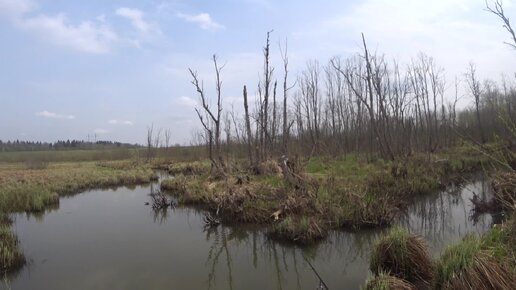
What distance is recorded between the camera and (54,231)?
41.6ft

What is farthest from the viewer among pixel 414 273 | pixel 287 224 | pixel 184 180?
pixel 184 180

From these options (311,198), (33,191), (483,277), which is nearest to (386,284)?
(483,277)

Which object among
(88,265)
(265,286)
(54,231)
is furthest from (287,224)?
(54,231)

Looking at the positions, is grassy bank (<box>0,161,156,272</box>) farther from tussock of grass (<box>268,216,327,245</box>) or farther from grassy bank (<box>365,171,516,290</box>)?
grassy bank (<box>365,171,516,290</box>)

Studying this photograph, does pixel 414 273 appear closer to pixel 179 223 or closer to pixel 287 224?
pixel 287 224

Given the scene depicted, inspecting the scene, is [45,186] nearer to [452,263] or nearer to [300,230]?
[300,230]

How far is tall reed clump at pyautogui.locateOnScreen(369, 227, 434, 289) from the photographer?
6.41m

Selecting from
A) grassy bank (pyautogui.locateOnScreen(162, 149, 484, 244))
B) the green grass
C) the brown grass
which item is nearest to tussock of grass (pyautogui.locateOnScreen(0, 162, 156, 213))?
grassy bank (pyautogui.locateOnScreen(162, 149, 484, 244))

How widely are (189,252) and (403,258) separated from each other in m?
5.35

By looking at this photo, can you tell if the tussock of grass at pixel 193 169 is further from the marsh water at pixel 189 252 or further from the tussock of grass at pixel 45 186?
the marsh water at pixel 189 252

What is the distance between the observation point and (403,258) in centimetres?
658

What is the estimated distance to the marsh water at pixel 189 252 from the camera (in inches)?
303

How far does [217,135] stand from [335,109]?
73.1ft

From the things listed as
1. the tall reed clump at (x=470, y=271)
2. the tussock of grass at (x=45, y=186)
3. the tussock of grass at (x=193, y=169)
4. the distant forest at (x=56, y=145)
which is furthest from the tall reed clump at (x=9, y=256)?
the distant forest at (x=56, y=145)
